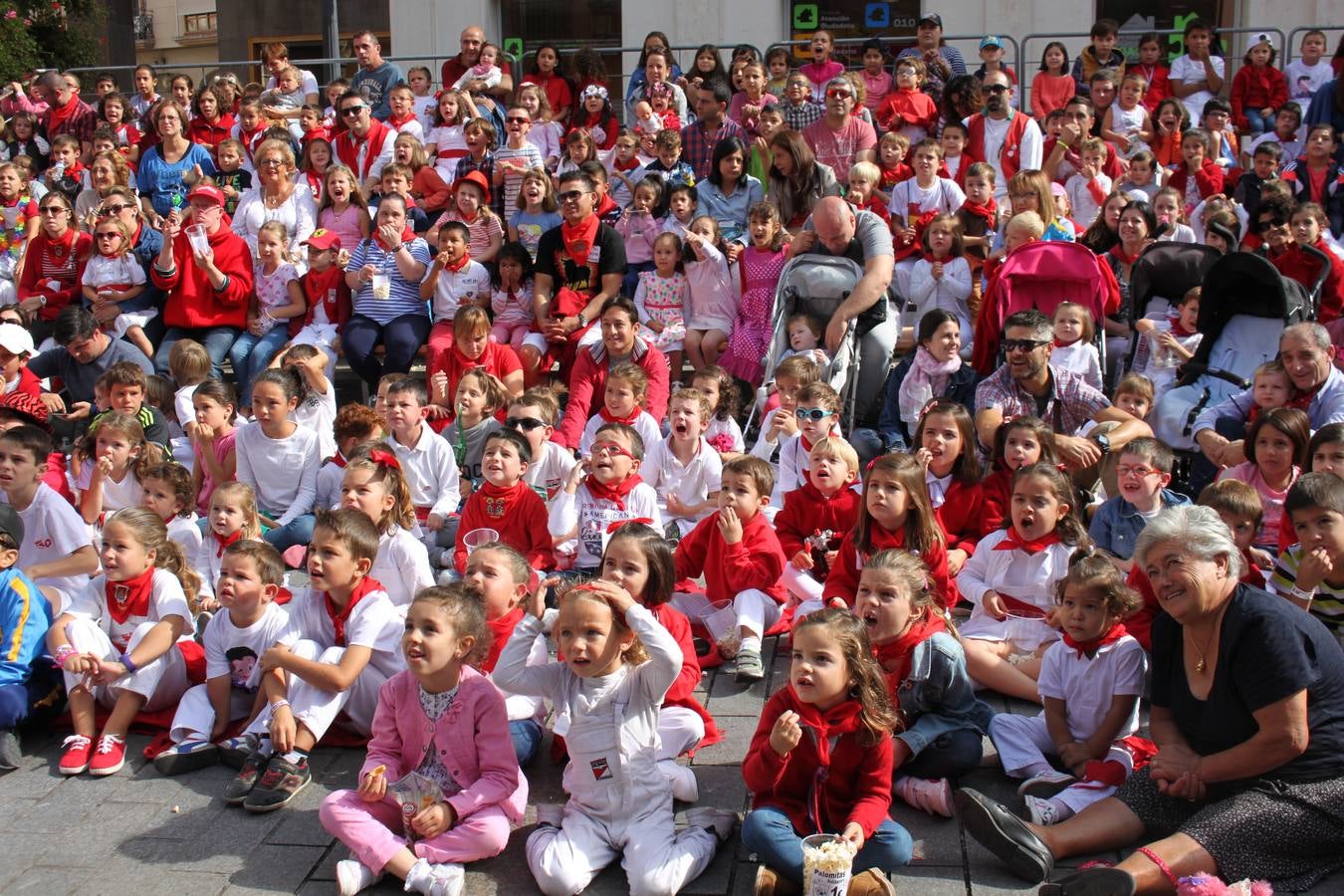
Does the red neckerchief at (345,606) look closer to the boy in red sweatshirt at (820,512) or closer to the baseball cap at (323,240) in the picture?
the boy in red sweatshirt at (820,512)

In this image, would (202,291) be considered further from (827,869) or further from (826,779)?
(827,869)

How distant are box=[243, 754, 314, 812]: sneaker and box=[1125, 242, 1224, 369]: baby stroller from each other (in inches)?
191

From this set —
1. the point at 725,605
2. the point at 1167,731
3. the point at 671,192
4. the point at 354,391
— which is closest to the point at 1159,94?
the point at 671,192

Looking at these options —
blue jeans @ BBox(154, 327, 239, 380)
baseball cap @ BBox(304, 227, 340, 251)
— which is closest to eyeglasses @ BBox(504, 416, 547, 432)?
blue jeans @ BBox(154, 327, 239, 380)

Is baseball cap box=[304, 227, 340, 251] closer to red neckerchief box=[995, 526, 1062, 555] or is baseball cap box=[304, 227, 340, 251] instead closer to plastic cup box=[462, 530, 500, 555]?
plastic cup box=[462, 530, 500, 555]

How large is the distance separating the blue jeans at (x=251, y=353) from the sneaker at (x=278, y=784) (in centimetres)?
437

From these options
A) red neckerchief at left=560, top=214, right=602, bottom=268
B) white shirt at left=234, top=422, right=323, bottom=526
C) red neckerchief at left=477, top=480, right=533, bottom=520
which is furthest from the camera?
red neckerchief at left=560, top=214, right=602, bottom=268

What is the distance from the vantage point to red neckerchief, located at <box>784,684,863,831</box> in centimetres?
352

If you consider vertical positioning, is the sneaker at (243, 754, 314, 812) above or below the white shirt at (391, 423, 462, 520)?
below

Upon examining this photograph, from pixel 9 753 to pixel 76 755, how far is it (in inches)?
9.2

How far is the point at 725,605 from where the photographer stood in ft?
17.0

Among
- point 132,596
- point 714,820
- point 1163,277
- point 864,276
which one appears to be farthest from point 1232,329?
point 132,596

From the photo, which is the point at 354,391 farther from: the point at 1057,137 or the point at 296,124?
the point at 1057,137

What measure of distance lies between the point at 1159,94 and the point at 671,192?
16.6 feet
